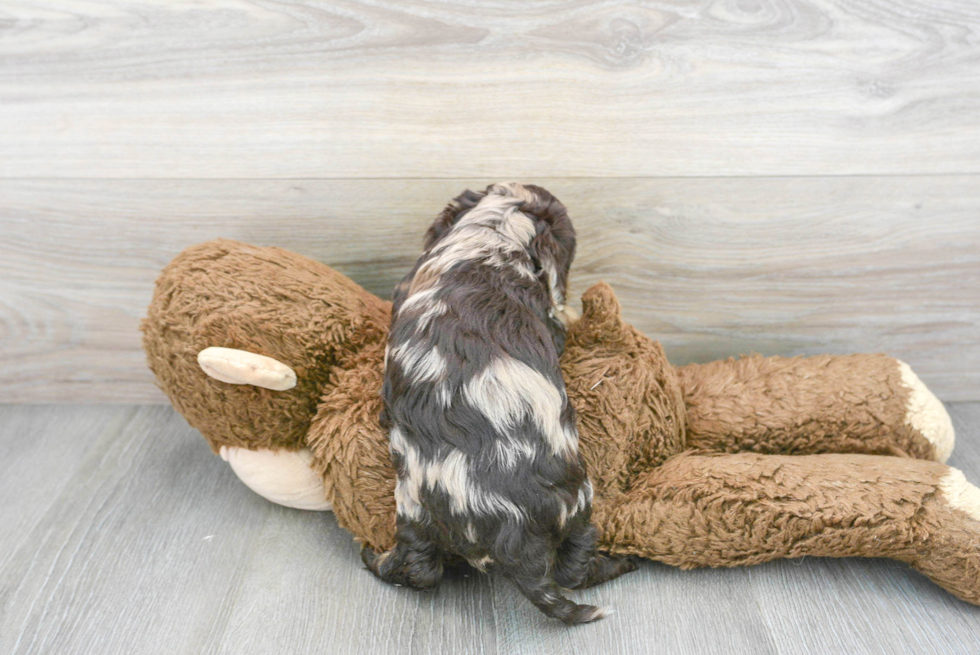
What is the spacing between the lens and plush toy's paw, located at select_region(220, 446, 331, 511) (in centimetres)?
143

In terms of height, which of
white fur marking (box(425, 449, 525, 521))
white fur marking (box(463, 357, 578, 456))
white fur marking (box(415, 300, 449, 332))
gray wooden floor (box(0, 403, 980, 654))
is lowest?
gray wooden floor (box(0, 403, 980, 654))

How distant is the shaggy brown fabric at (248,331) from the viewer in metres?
1.32

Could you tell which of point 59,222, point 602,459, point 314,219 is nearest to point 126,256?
point 59,222

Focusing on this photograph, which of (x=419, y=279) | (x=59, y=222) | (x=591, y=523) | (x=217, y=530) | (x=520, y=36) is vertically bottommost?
(x=217, y=530)

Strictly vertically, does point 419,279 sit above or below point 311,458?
above

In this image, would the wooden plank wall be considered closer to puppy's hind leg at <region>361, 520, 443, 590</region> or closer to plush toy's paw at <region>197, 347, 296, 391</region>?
plush toy's paw at <region>197, 347, 296, 391</region>

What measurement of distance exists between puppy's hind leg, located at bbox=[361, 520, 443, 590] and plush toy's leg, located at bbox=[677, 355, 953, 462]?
57cm

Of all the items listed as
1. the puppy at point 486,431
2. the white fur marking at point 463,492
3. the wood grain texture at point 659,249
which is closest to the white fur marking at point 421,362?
the puppy at point 486,431

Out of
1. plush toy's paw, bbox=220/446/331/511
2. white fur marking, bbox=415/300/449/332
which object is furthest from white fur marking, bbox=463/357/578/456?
plush toy's paw, bbox=220/446/331/511

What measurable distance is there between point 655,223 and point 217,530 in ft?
3.72

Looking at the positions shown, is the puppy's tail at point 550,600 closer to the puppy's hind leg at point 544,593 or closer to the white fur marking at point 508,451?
the puppy's hind leg at point 544,593

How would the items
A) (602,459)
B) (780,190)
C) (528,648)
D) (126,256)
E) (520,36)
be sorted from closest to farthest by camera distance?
1. (528,648)
2. (602,459)
3. (520,36)
4. (780,190)
5. (126,256)

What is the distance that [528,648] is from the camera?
1.20m

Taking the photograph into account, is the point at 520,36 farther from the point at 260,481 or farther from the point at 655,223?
the point at 260,481
